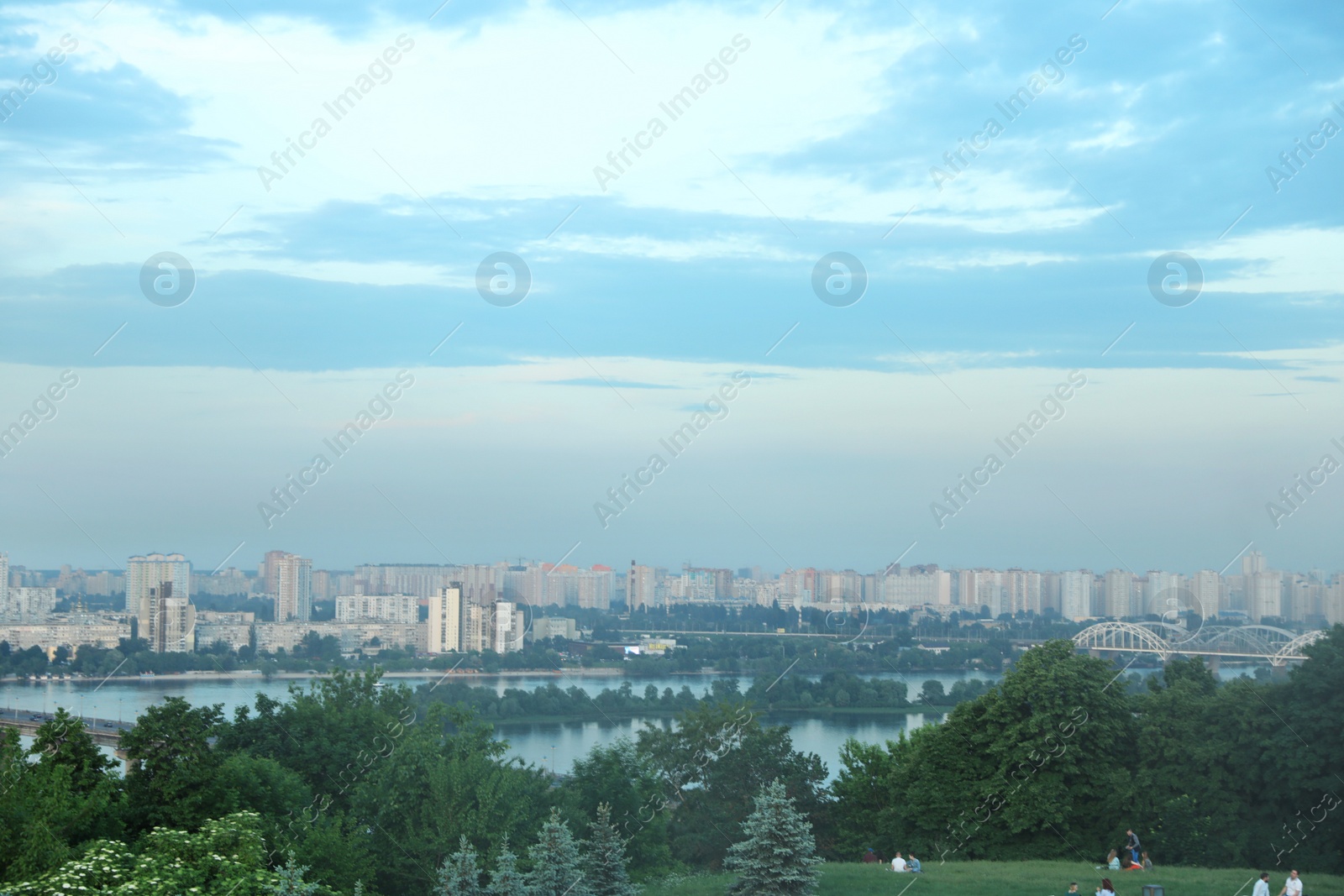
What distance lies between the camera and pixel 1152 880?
14688 mm

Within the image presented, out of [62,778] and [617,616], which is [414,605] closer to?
[617,616]

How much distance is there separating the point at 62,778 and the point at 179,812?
154 centimetres

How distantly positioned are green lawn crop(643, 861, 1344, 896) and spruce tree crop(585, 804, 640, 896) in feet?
7.79

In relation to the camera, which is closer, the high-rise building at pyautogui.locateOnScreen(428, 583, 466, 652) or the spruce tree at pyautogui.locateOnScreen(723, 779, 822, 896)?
the spruce tree at pyautogui.locateOnScreen(723, 779, 822, 896)

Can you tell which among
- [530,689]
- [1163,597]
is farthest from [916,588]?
[530,689]

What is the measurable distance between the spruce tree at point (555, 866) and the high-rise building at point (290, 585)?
6420cm

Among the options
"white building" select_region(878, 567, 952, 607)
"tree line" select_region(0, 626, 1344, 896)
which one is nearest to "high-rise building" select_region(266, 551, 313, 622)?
"white building" select_region(878, 567, 952, 607)

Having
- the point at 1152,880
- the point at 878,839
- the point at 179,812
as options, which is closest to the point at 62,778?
the point at 179,812

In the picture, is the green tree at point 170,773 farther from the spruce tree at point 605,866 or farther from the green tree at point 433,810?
the spruce tree at point 605,866

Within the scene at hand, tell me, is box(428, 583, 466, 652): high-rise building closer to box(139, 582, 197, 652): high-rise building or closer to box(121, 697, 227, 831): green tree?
box(139, 582, 197, 652): high-rise building

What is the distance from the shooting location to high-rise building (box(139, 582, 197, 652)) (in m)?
63.2

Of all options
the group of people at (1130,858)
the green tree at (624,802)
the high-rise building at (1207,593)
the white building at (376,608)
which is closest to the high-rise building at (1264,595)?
the high-rise building at (1207,593)

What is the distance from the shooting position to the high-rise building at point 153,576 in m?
65.8

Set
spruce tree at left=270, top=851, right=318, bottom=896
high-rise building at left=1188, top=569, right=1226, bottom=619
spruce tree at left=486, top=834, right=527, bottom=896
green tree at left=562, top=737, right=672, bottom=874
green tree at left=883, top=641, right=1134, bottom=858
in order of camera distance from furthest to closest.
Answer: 1. high-rise building at left=1188, top=569, right=1226, bottom=619
2. green tree at left=883, top=641, right=1134, bottom=858
3. green tree at left=562, top=737, right=672, bottom=874
4. spruce tree at left=486, top=834, right=527, bottom=896
5. spruce tree at left=270, top=851, right=318, bottom=896
